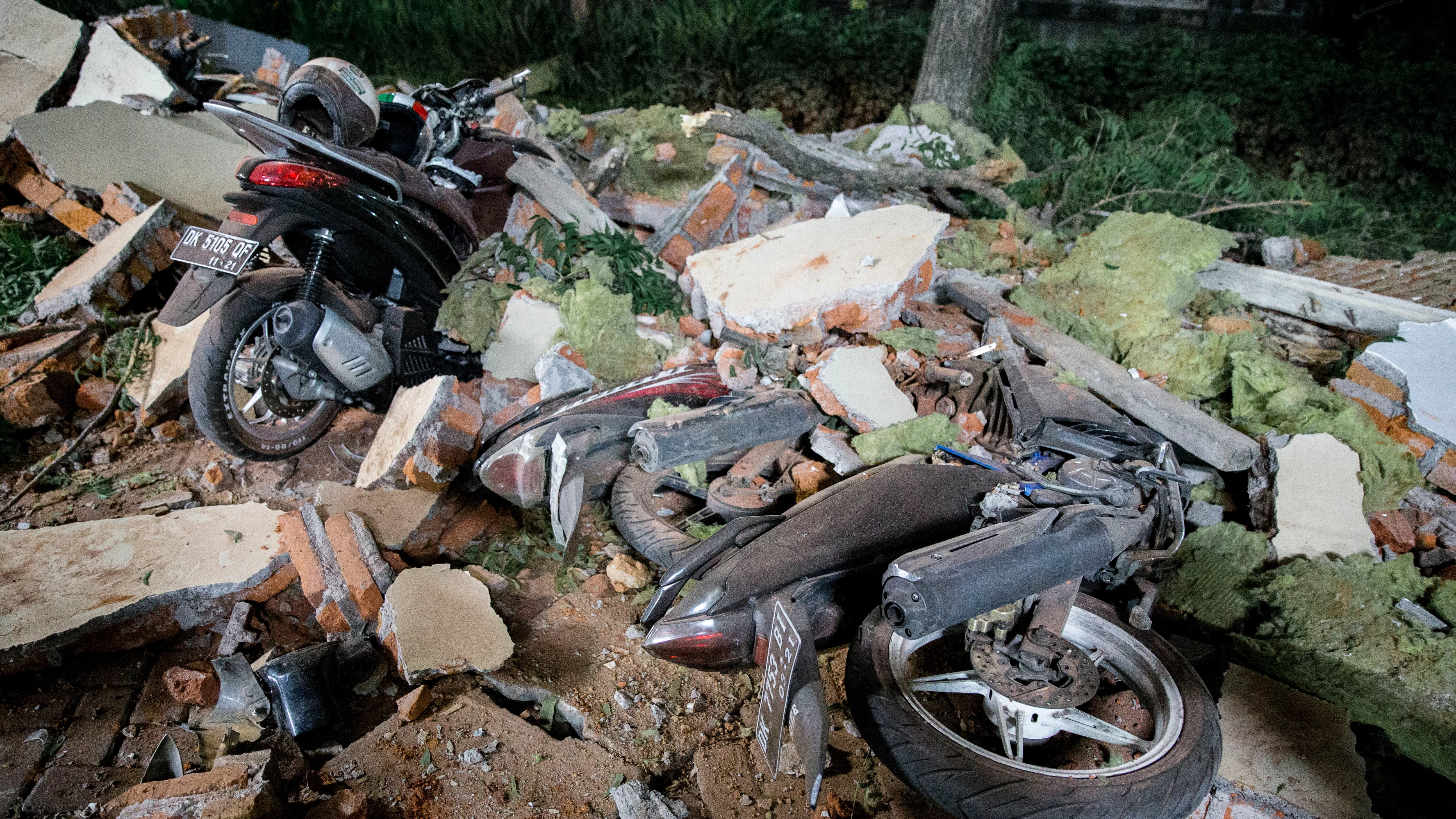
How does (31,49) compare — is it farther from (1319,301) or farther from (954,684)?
(1319,301)

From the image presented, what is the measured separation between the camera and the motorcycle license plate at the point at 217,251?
2674 mm

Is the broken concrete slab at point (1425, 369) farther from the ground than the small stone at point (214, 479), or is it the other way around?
the broken concrete slab at point (1425, 369)

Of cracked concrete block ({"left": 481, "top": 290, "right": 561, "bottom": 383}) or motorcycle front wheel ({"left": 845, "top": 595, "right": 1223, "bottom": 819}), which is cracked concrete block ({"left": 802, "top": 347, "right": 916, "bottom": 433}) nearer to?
motorcycle front wheel ({"left": 845, "top": 595, "right": 1223, "bottom": 819})

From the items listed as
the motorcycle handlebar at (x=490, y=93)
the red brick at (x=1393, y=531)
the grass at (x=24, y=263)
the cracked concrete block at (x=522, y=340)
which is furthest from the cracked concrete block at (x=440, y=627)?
the grass at (x=24, y=263)

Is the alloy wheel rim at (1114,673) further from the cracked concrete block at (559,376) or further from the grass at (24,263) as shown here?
the grass at (24,263)

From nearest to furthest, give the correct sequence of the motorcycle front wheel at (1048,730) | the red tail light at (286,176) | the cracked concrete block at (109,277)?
the motorcycle front wheel at (1048,730) → the red tail light at (286,176) → the cracked concrete block at (109,277)

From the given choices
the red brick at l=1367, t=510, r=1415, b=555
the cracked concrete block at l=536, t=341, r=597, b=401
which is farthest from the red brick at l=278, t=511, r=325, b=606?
the red brick at l=1367, t=510, r=1415, b=555

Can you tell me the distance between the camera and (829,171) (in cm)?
418

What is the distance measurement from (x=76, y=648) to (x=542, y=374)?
69.2 inches

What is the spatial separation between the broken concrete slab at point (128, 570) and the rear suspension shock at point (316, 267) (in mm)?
873

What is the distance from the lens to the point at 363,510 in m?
2.72

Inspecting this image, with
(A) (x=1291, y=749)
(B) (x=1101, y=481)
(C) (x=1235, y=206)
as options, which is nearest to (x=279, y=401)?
(B) (x=1101, y=481)

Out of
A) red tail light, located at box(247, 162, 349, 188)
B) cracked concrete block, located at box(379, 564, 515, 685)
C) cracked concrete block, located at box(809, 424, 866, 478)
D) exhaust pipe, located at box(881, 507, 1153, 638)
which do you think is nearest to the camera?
exhaust pipe, located at box(881, 507, 1153, 638)

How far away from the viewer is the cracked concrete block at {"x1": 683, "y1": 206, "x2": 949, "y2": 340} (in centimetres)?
314
